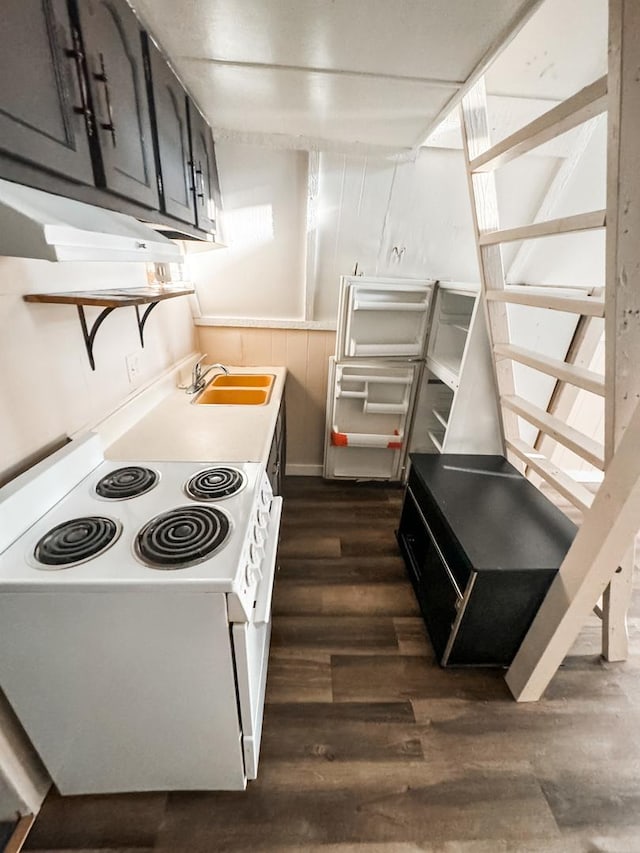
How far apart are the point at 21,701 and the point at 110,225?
4.07ft

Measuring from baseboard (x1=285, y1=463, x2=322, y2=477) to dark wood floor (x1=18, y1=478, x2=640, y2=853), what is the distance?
1.28 meters

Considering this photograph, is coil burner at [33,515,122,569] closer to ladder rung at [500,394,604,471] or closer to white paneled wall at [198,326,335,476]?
ladder rung at [500,394,604,471]

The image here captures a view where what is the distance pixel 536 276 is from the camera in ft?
7.47

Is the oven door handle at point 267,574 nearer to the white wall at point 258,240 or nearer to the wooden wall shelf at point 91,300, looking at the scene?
the wooden wall shelf at point 91,300

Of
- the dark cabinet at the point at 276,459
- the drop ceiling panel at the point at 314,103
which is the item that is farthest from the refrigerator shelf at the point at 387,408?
the drop ceiling panel at the point at 314,103

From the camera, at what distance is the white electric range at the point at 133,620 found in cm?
76

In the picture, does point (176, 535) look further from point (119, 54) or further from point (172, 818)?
point (119, 54)

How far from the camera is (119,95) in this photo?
920mm

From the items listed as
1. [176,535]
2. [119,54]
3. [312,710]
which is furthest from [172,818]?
[119,54]

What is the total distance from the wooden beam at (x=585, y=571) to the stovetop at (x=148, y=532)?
108cm

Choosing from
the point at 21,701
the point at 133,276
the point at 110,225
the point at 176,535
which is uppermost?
the point at 110,225

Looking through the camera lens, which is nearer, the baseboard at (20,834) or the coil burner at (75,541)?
the coil burner at (75,541)

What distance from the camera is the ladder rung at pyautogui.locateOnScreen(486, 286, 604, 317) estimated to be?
1021mm

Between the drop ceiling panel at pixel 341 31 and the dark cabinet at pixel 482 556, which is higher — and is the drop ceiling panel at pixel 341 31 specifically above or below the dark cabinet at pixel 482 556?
above
